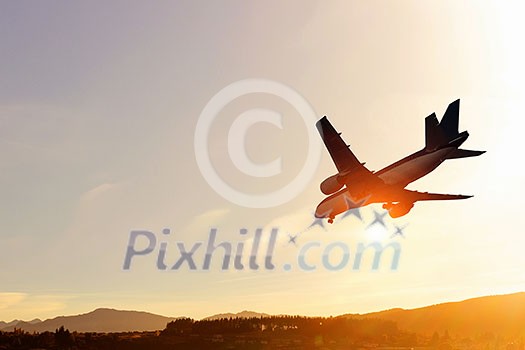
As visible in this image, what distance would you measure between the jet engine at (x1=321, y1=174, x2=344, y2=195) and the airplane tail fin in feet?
49.0

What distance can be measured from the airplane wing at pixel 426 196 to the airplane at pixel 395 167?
16 centimetres

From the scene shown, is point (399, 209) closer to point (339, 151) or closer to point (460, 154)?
point (460, 154)

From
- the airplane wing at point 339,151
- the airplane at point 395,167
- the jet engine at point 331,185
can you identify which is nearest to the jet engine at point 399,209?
the airplane at point 395,167

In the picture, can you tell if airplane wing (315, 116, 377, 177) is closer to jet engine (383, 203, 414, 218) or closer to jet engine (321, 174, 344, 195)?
jet engine (321, 174, 344, 195)

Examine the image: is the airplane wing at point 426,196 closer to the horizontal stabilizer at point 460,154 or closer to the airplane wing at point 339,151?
the horizontal stabilizer at point 460,154

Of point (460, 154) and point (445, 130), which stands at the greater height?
point (445, 130)

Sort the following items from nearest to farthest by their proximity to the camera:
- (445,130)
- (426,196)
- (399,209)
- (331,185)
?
(331,185)
(445,130)
(399,209)
(426,196)

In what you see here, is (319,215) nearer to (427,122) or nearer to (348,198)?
(348,198)

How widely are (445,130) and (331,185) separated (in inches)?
789

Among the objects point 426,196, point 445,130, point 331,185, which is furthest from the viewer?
point 426,196

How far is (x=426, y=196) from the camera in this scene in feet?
334

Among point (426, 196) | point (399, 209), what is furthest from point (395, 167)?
point (426, 196)

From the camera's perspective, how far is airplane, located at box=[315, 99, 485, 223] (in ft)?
295

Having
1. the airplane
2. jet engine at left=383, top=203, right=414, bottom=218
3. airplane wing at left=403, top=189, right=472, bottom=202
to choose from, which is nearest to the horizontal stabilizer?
the airplane
